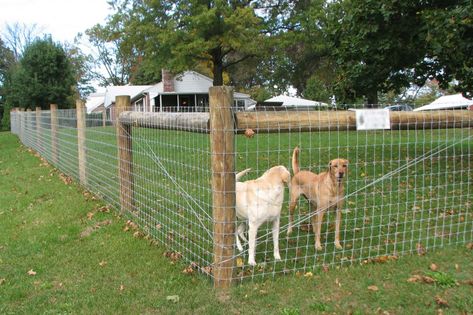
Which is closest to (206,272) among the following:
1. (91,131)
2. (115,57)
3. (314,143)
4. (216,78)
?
(91,131)

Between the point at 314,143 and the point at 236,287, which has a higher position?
the point at 314,143

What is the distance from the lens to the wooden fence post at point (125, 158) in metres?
6.25

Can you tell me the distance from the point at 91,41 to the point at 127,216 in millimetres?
67359

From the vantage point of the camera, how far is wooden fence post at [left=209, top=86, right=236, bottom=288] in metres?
3.79

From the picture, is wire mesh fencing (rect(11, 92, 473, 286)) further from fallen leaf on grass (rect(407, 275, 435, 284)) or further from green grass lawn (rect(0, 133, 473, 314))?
fallen leaf on grass (rect(407, 275, 435, 284))

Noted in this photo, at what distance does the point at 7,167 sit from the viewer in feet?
38.5

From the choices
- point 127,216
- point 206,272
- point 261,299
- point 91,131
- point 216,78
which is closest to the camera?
point 261,299

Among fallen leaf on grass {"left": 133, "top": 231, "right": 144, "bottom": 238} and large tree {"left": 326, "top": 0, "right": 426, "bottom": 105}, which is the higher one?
large tree {"left": 326, "top": 0, "right": 426, "bottom": 105}

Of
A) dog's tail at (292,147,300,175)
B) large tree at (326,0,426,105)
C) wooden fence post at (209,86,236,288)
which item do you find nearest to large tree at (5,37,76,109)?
large tree at (326,0,426,105)

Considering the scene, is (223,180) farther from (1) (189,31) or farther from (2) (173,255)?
(1) (189,31)

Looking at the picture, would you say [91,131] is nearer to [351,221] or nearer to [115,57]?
[351,221]

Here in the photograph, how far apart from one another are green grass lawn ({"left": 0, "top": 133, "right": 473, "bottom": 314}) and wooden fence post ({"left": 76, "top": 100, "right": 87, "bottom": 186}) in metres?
2.68

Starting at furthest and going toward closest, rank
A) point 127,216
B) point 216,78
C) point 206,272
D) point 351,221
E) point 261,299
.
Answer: point 216,78 < point 127,216 < point 351,221 < point 206,272 < point 261,299

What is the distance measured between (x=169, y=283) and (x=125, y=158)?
2.59 m
